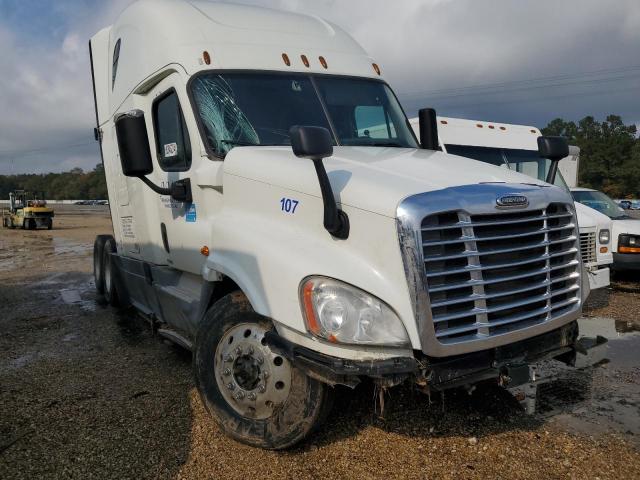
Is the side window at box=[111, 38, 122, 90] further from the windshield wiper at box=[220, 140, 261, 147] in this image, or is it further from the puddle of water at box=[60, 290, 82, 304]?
the puddle of water at box=[60, 290, 82, 304]

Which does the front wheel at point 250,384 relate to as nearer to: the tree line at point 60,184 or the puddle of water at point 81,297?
the puddle of water at point 81,297

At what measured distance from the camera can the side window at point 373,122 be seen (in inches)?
187

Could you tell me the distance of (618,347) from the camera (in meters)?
5.93

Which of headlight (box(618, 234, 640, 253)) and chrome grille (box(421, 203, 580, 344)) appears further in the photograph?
headlight (box(618, 234, 640, 253))

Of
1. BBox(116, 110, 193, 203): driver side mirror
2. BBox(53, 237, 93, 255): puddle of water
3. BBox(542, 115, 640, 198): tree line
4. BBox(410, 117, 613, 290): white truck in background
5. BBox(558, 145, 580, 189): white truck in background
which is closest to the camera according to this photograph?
BBox(116, 110, 193, 203): driver side mirror

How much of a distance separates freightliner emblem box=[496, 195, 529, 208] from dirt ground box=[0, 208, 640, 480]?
1548 mm

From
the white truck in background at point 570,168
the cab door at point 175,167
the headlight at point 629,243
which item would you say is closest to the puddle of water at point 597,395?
the cab door at point 175,167

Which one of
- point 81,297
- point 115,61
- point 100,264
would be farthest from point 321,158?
point 81,297

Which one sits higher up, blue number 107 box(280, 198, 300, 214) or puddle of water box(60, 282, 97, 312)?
blue number 107 box(280, 198, 300, 214)

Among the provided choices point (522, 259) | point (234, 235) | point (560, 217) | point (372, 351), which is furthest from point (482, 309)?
point (234, 235)

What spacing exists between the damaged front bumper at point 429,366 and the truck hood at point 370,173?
82cm

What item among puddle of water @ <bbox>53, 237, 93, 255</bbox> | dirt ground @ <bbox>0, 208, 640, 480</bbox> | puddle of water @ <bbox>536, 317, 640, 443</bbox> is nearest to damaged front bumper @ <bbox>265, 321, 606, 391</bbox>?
dirt ground @ <bbox>0, 208, 640, 480</bbox>

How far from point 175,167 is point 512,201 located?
287 cm

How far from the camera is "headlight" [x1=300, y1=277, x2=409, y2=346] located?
2.92m
